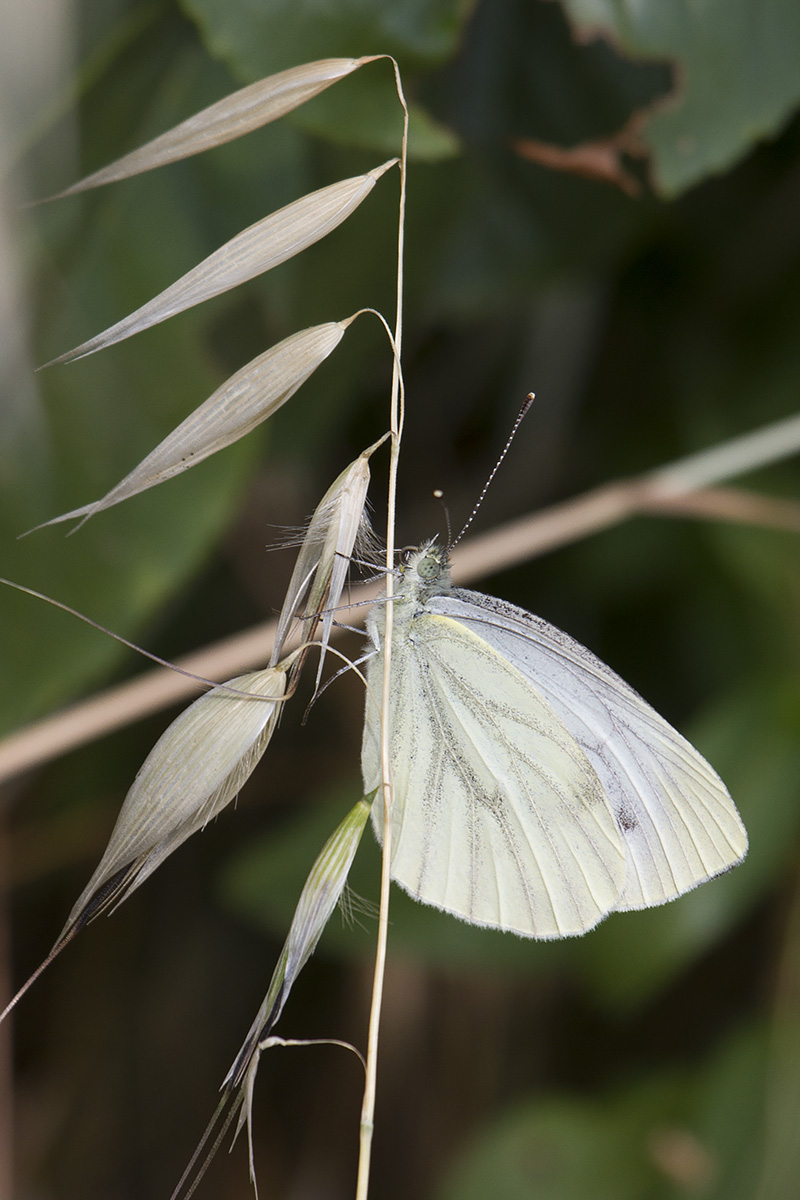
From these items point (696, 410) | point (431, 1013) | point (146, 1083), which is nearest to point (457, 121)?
point (696, 410)

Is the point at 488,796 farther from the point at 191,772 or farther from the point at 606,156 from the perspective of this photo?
the point at 606,156

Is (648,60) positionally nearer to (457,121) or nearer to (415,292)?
(457,121)

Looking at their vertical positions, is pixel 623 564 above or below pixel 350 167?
below

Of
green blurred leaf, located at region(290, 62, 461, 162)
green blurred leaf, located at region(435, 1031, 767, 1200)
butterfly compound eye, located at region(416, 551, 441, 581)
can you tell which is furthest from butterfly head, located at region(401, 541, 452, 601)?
green blurred leaf, located at region(435, 1031, 767, 1200)

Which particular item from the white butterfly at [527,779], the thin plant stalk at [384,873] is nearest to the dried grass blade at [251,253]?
the thin plant stalk at [384,873]

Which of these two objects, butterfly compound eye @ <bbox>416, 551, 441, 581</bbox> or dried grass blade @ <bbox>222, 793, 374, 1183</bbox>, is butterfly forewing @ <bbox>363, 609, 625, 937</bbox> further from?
dried grass blade @ <bbox>222, 793, 374, 1183</bbox>

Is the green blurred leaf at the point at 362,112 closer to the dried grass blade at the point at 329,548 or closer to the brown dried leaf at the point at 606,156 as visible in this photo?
the brown dried leaf at the point at 606,156

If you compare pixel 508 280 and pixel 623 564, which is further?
pixel 623 564
